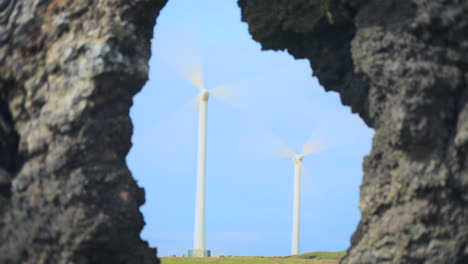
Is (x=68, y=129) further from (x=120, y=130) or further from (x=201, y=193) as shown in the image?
(x=201, y=193)

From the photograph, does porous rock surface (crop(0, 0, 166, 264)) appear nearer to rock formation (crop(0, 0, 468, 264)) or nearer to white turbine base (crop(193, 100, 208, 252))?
rock formation (crop(0, 0, 468, 264))

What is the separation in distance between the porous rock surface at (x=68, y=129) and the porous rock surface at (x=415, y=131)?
573 cm

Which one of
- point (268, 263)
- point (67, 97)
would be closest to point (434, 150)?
point (67, 97)

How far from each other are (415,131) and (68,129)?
26.0 feet

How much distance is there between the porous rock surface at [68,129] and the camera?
1336 centimetres

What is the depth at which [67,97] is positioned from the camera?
542 inches

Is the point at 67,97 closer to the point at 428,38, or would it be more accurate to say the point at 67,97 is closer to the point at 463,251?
the point at 428,38

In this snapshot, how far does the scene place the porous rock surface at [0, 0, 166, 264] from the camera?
13.4m

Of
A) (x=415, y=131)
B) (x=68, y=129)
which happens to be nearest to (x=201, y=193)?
(x=68, y=129)

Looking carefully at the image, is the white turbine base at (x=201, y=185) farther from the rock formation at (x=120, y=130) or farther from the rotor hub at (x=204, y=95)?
the rock formation at (x=120, y=130)

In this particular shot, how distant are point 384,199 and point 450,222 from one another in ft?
5.17

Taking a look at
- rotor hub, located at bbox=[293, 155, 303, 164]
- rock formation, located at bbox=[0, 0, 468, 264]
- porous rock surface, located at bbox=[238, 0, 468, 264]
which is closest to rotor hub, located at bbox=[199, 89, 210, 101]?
rotor hub, located at bbox=[293, 155, 303, 164]

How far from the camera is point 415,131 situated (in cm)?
1378

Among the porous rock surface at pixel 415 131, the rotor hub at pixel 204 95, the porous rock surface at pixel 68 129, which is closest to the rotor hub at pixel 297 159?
the rotor hub at pixel 204 95
